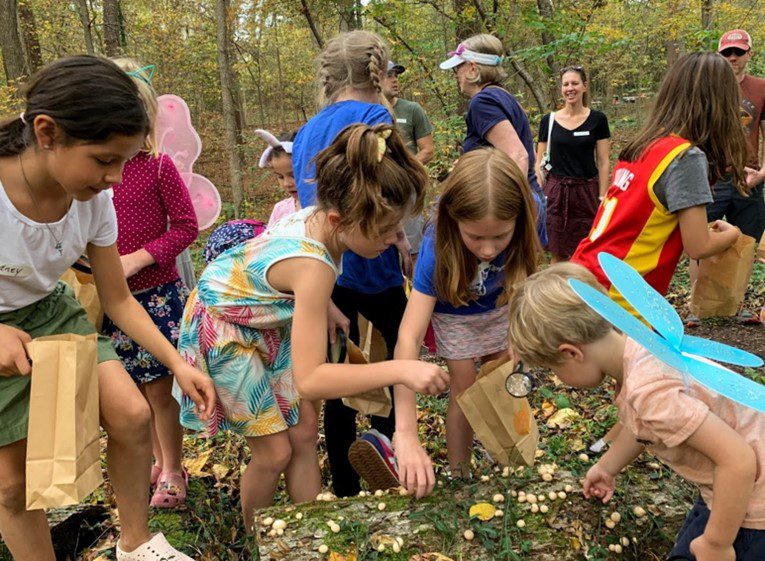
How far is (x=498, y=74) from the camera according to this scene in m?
3.88

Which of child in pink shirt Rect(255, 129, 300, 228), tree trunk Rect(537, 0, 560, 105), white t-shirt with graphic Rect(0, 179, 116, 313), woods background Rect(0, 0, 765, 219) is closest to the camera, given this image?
white t-shirt with graphic Rect(0, 179, 116, 313)

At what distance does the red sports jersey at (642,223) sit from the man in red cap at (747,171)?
2.06 meters

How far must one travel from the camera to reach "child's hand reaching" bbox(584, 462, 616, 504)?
2.13m

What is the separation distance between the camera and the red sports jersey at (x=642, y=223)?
267 centimetres

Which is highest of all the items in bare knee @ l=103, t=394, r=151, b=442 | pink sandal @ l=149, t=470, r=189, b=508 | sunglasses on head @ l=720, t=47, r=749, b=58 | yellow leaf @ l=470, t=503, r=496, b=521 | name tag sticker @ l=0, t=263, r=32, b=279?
sunglasses on head @ l=720, t=47, r=749, b=58

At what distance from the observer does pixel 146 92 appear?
2.66 m

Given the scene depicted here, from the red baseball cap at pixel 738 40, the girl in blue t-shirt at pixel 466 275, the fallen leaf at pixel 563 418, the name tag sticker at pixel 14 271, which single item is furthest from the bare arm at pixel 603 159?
the name tag sticker at pixel 14 271

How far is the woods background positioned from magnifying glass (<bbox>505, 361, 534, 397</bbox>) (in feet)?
12.3

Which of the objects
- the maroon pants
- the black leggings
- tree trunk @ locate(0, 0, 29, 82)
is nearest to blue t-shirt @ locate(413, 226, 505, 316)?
the black leggings

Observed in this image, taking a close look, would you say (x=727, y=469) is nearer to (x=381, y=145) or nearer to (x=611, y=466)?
(x=611, y=466)

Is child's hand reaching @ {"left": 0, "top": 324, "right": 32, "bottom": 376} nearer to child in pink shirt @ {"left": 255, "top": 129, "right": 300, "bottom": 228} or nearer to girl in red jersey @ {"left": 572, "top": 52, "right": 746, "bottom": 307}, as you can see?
child in pink shirt @ {"left": 255, "top": 129, "right": 300, "bottom": 228}

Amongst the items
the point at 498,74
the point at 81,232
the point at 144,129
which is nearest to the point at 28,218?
the point at 81,232

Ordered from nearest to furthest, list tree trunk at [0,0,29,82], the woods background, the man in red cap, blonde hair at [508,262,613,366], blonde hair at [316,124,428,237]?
blonde hair at [508,262,613,366] → blonde hair at [316,124,428,237] → the man in red cap → the woods background → tree trunk at [0,0,29,82]

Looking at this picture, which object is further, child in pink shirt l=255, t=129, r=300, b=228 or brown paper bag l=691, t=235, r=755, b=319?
child in pink shirt l=255, t=129, r=300, b=228
